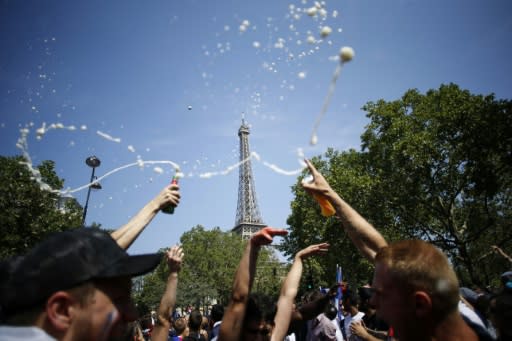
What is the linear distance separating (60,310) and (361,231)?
2.25m

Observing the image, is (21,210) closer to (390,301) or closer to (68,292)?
(68,292)

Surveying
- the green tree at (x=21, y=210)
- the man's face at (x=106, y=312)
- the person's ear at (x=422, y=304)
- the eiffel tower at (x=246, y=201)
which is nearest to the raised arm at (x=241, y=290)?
the man's face at (x=106, y=312)

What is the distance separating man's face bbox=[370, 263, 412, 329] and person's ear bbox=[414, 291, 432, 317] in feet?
0.13

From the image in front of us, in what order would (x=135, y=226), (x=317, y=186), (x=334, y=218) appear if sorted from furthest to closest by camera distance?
(x=334, y=218), (x=317, y=186), (x=135, y=226)

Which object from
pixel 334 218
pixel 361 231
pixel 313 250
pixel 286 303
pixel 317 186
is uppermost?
pixel 334 218

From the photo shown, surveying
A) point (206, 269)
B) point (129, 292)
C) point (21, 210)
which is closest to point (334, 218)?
point (21, 210)

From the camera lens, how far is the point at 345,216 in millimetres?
3023

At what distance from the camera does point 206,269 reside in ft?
195

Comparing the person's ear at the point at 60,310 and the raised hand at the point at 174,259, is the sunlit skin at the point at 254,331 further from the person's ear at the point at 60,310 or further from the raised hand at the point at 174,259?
the person's ear at the point at 60,310

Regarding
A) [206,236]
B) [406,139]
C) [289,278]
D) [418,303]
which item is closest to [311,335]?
[289,278]

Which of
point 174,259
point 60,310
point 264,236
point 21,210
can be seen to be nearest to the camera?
point 60,310

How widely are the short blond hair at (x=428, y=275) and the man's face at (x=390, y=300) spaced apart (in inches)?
1.5

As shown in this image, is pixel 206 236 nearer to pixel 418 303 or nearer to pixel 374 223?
pixel 374 223

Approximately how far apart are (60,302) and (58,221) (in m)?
21.9
